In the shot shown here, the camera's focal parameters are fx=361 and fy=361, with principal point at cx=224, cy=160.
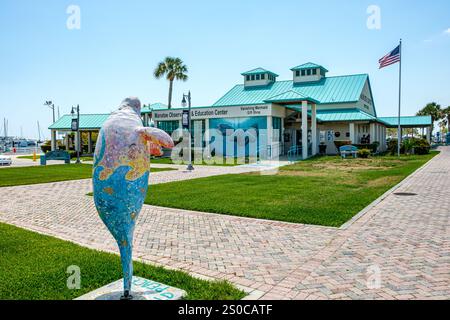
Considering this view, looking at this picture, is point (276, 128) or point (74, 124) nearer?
point (276, 128)

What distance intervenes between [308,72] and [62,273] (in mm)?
39374

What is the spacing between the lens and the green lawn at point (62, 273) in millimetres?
4391

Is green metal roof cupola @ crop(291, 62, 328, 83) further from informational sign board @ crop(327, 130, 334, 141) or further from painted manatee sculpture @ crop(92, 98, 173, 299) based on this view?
painted manatee sculpture @ crop(92, 98, 173, 299)

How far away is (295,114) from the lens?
32875 millimetres

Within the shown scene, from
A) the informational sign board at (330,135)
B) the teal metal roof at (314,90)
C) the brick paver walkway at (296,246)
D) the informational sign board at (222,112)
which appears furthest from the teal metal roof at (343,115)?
the brick paver walkway at (296,246)

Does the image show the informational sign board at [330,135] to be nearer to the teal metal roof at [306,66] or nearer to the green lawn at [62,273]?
the teal metal roof at [306,66]

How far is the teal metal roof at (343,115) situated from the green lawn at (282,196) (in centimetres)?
1673

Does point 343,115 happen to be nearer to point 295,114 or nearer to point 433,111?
point 295,114

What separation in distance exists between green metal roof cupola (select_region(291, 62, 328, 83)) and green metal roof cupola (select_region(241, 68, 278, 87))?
2618mm

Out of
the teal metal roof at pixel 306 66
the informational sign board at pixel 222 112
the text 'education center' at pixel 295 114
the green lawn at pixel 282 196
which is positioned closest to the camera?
the green lawn at pixel 282 196

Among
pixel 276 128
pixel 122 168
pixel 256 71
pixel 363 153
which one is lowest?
pixel 363 153

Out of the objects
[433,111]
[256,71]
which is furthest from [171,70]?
[433,111]

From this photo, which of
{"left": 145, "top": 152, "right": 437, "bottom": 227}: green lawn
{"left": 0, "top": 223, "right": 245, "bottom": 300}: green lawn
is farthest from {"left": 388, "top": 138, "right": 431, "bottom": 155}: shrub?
{"left": 0, "top": 223, "right": 245, "bottom": 300}: green lawn
